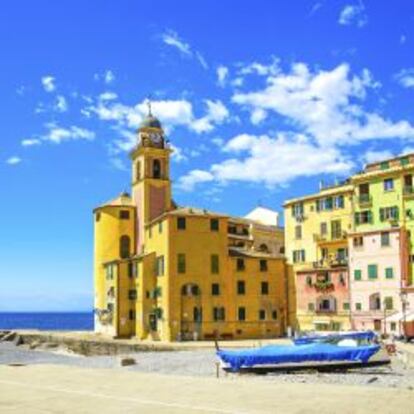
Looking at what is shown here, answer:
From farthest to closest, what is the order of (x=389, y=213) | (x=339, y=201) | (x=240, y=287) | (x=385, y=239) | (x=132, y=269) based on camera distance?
(x=132, y=269) → (x=339, y=201) → (x=240, y=287) → (x=389, y=213) → (x=385, y=239)

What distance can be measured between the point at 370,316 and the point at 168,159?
94.5 ft

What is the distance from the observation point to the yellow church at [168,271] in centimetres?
6919

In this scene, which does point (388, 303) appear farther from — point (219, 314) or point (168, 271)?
point (168, 271)

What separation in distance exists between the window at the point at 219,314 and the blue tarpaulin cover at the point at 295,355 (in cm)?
3420

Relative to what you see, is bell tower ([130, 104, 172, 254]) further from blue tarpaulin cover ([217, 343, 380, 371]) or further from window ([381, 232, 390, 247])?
blue tarpaulin cover ([217, 343, 380, 371])

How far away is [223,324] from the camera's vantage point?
70.8m

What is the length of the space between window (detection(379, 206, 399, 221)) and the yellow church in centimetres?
1287

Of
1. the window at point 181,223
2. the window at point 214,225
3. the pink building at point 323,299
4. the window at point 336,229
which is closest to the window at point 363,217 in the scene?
the window at point 336,229

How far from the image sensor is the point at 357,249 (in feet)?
222

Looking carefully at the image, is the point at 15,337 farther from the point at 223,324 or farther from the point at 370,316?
the point at 370,316

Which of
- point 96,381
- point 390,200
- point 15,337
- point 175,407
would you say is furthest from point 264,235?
point 175,407

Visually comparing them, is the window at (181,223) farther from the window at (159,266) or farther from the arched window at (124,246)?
the arched window at (124,246)

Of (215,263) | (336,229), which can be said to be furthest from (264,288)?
(336,229)

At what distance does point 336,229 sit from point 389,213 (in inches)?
321
